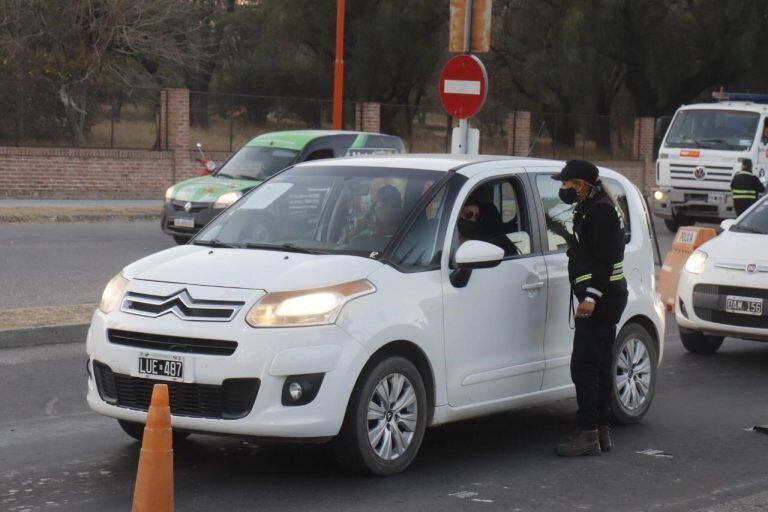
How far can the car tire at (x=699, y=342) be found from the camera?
1235 cm

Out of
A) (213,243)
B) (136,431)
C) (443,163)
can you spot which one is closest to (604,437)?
(443,163)

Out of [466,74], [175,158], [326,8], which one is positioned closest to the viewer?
[466,74]

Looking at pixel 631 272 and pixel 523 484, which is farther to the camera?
pixel 631 272

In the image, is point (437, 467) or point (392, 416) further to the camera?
point (437, 467)

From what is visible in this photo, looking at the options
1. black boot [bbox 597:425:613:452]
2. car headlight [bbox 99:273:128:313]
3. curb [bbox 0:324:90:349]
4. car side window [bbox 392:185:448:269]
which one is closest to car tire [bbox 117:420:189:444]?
car headlight [bbox 99:273:128:313]

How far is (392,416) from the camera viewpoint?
7082 millimetres

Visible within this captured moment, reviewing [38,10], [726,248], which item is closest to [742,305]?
[726,248]

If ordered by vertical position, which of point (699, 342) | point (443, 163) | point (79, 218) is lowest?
point (79, 218)

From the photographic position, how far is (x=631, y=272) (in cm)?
891

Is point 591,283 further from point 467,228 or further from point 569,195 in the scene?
point 467,228

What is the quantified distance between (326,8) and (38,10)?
11.6 meters

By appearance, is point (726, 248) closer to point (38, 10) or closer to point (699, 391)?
point (699, 391)

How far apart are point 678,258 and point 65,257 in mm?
8223

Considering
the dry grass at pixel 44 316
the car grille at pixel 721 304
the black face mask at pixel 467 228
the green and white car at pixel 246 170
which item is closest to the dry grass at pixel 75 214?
the green and white car at pixel 246 170
